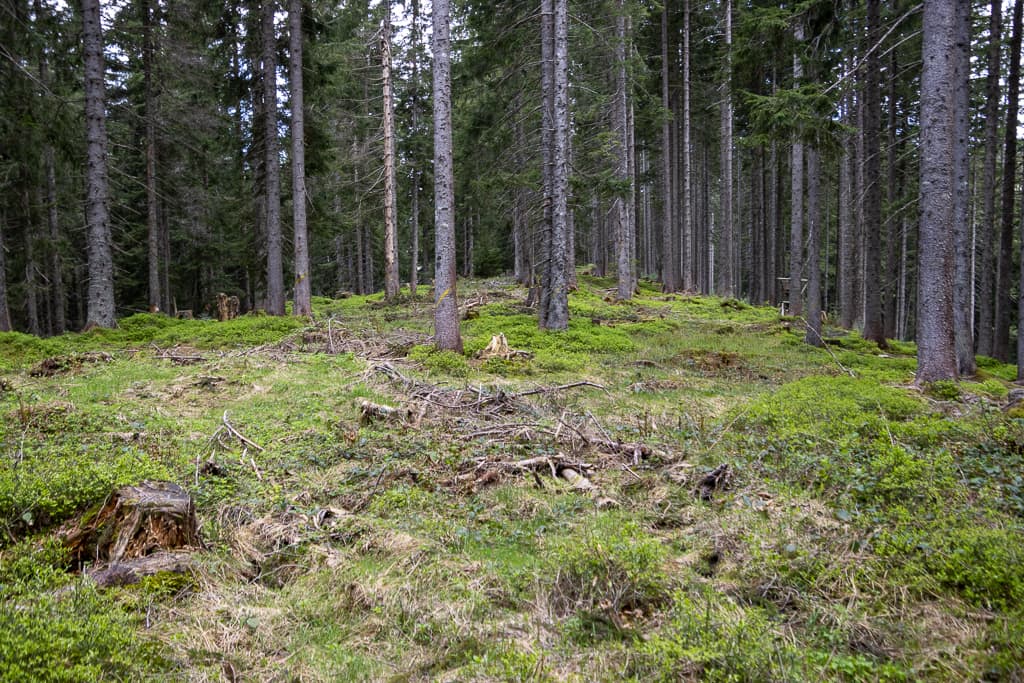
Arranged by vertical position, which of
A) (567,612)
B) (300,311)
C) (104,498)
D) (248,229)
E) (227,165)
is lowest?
(567,612)

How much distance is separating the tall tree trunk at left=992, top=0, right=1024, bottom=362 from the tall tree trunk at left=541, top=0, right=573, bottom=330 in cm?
1101

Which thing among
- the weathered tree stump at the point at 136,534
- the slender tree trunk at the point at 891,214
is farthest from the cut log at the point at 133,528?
the slender tree trunk at the point at 891,214

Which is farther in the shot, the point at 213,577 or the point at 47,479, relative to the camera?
the point at 47,479

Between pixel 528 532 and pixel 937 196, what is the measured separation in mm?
8474

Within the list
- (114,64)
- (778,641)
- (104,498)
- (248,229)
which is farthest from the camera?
(248,229)

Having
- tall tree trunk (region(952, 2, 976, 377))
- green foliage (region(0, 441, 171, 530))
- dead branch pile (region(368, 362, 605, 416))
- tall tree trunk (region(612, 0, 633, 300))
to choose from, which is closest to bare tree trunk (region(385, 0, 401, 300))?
tall tree trunk (region(612, 0, 633, 300))

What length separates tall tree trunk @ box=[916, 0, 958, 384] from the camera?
339 inches

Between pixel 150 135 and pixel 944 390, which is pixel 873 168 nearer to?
pixel 944 390

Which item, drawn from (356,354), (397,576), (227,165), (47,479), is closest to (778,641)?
(397,576)

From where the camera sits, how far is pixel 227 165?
28.2 m

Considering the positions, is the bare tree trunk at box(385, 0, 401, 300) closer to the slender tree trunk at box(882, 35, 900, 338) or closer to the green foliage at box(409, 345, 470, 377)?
the green foliage at box(409, 345, 470, 377)

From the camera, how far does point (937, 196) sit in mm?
8766

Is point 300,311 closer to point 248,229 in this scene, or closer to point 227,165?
point 248,229

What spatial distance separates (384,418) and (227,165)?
85.1ft
